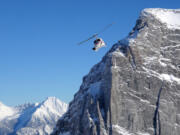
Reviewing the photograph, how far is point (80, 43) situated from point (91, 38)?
4.33 m

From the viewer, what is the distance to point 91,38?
113000 mm

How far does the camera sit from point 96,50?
118188 millimetres

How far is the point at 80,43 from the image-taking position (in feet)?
363

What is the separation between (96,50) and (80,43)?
9126mm

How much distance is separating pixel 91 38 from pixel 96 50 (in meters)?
6.38

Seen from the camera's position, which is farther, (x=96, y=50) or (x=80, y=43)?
(x=96, y=50)
